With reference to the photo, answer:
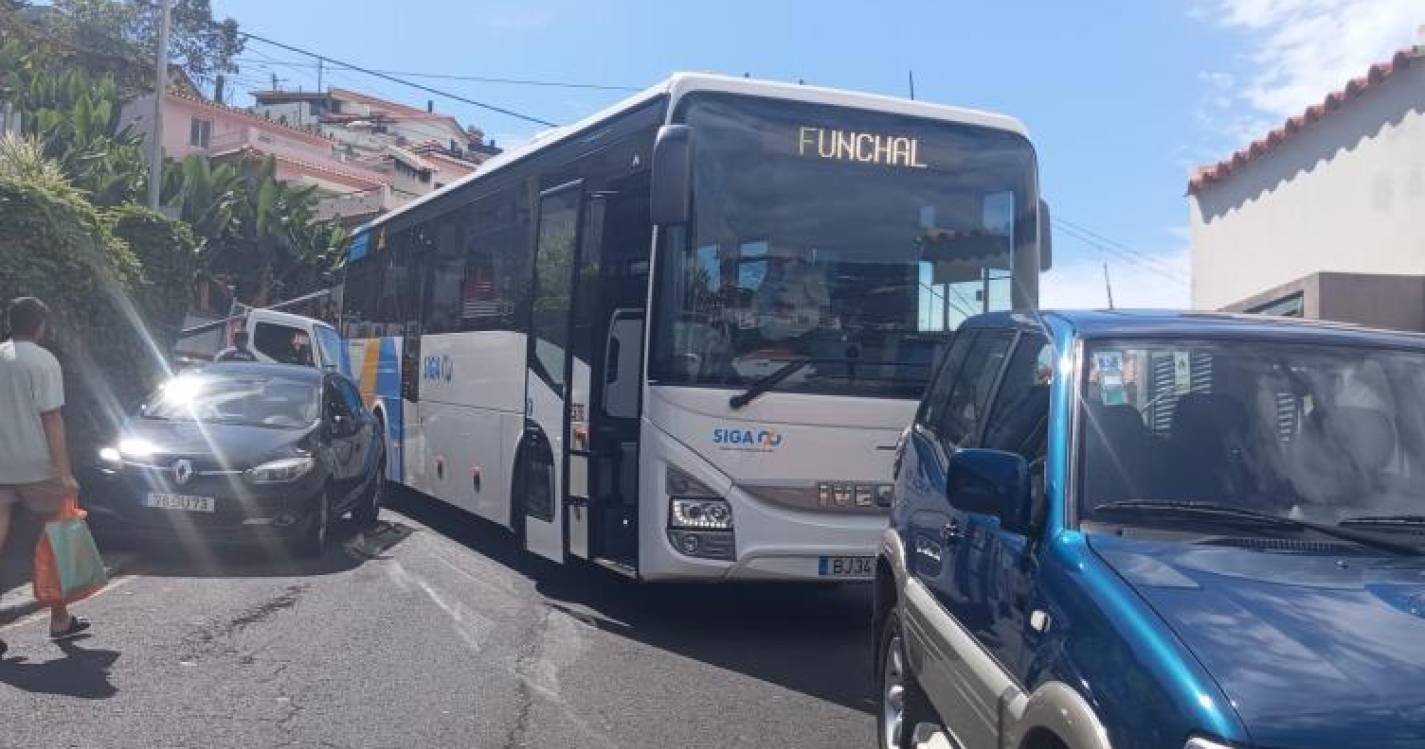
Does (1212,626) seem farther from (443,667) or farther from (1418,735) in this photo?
(443,667)

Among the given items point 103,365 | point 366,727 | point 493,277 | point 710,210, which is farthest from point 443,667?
point 103,365

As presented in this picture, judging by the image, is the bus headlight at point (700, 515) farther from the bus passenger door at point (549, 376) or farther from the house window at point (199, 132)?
the house window at point (199, 132)

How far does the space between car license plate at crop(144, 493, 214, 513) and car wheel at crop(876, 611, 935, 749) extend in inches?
236

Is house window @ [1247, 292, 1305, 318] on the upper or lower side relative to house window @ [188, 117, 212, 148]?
lower

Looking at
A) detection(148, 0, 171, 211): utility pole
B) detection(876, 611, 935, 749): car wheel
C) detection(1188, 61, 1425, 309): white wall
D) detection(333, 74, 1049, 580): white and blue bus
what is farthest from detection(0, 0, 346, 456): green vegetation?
detection(1188, 61, 1425, 309): white wall

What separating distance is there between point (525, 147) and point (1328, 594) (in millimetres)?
8740

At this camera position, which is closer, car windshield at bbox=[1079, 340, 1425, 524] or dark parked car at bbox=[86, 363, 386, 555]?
car windshield at bbox=[1079, 340, 1425, 524]

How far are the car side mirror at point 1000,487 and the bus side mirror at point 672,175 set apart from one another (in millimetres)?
4003

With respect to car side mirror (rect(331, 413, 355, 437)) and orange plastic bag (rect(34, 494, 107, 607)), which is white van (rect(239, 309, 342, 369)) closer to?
car side mirror (rect(331, 413, 355, 437))

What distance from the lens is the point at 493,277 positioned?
11.2 m

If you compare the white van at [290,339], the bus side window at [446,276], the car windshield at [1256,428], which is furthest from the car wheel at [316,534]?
the white van at [290,339]

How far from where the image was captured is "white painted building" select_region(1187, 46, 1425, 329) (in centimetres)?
1005

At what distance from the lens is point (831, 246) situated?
8195 millimetres

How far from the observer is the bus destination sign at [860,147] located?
8.29 metres
